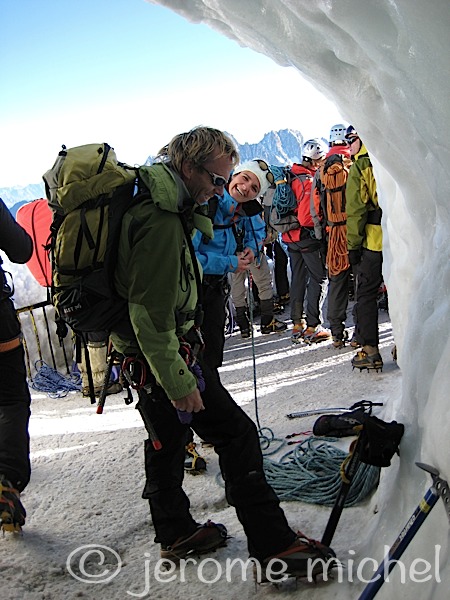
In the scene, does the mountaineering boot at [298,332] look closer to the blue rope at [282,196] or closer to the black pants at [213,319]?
the blue rope at [282,196]

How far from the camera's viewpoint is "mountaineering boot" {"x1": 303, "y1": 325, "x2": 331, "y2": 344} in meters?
6.65

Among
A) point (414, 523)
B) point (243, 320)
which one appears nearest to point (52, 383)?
point (243, 320)

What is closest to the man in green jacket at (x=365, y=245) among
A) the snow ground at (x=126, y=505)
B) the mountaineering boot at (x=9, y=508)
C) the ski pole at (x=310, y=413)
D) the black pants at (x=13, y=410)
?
the snow ground at (x=126, y=505)

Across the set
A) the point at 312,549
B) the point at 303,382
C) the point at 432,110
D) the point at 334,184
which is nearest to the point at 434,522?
the point at 312,549

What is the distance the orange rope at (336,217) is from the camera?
577cm

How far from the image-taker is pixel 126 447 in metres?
4.16

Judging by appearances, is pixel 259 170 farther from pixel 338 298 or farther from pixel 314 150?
pixel 314 150

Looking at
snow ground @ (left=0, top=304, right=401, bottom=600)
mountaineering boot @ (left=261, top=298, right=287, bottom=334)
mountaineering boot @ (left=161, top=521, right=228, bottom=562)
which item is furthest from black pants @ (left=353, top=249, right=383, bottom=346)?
mountaineering boot @ (left=161, top=521, right=228, bottom=562)

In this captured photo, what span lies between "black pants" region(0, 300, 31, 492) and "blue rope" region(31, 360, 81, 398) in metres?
2.85

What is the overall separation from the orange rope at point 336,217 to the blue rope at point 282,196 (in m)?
0.88

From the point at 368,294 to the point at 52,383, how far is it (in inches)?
134

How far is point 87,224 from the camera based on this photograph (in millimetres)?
2016

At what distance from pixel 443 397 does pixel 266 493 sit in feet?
3.04

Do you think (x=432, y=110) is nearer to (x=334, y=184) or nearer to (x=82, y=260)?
(x=82, y=260)
